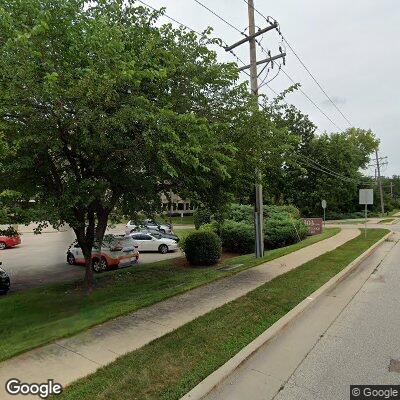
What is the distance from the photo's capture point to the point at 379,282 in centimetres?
1057

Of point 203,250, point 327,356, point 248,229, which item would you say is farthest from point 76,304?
point 248,229

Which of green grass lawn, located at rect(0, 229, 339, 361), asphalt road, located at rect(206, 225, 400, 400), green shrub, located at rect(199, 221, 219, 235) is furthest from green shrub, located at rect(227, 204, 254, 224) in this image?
asphalt road, located at rect(206, 225, 400, 400)

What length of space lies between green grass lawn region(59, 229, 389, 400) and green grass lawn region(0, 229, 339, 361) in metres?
1.65

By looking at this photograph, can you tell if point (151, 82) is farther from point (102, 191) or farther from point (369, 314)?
point (369, 314)

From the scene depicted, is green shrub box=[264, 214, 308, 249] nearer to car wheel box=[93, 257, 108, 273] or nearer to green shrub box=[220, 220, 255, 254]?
green shrub box=[220, 220, 255, 254]

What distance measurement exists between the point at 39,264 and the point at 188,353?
16.1 meters

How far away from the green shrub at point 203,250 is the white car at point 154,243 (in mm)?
6815

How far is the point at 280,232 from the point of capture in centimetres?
2075

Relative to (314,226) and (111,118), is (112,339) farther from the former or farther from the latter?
(314,226)

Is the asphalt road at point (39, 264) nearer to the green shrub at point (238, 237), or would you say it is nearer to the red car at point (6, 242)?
the red car at point (6, 242)

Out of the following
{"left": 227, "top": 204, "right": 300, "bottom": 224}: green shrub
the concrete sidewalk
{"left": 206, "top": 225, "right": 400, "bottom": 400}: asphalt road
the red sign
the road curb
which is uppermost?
{"left": 227, "top": 204, "right": 300, "bottom": 224}: green shrub

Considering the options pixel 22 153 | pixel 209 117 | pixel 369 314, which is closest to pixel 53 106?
pixel 22 153

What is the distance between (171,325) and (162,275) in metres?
7.04

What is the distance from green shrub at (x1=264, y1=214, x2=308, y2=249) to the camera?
2069 centimetres
